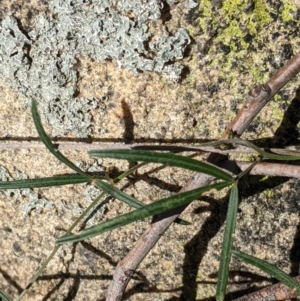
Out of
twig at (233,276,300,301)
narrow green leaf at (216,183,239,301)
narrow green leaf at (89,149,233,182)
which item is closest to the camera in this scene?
narrow green leaf at (89,149,233,182)

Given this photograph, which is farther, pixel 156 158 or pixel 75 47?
pixel 75 47

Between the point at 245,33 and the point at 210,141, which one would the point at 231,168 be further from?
the point at 245,33

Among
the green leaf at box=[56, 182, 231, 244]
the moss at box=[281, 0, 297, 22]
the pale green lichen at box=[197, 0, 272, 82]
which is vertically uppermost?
the moss at box=[281, 0, 297, 22]

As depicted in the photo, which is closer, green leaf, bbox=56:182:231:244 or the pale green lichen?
green leaf, bbox=56:182:231:244

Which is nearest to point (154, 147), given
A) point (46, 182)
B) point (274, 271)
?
point (46, 182)

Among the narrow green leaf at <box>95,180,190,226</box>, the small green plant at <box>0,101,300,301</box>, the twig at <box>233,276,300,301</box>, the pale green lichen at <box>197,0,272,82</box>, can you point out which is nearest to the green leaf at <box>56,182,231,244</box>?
the small green plant at <box>0,101,300,301</box>

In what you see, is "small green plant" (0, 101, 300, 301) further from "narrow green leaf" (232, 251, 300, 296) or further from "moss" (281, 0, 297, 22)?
"moss" (281, 0, 297, 22)

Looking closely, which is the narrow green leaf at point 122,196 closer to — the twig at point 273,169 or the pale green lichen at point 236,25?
the twig at point 273,169

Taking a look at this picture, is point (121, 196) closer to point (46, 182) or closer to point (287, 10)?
point (46, 182)

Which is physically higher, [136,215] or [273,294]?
[273,294]
